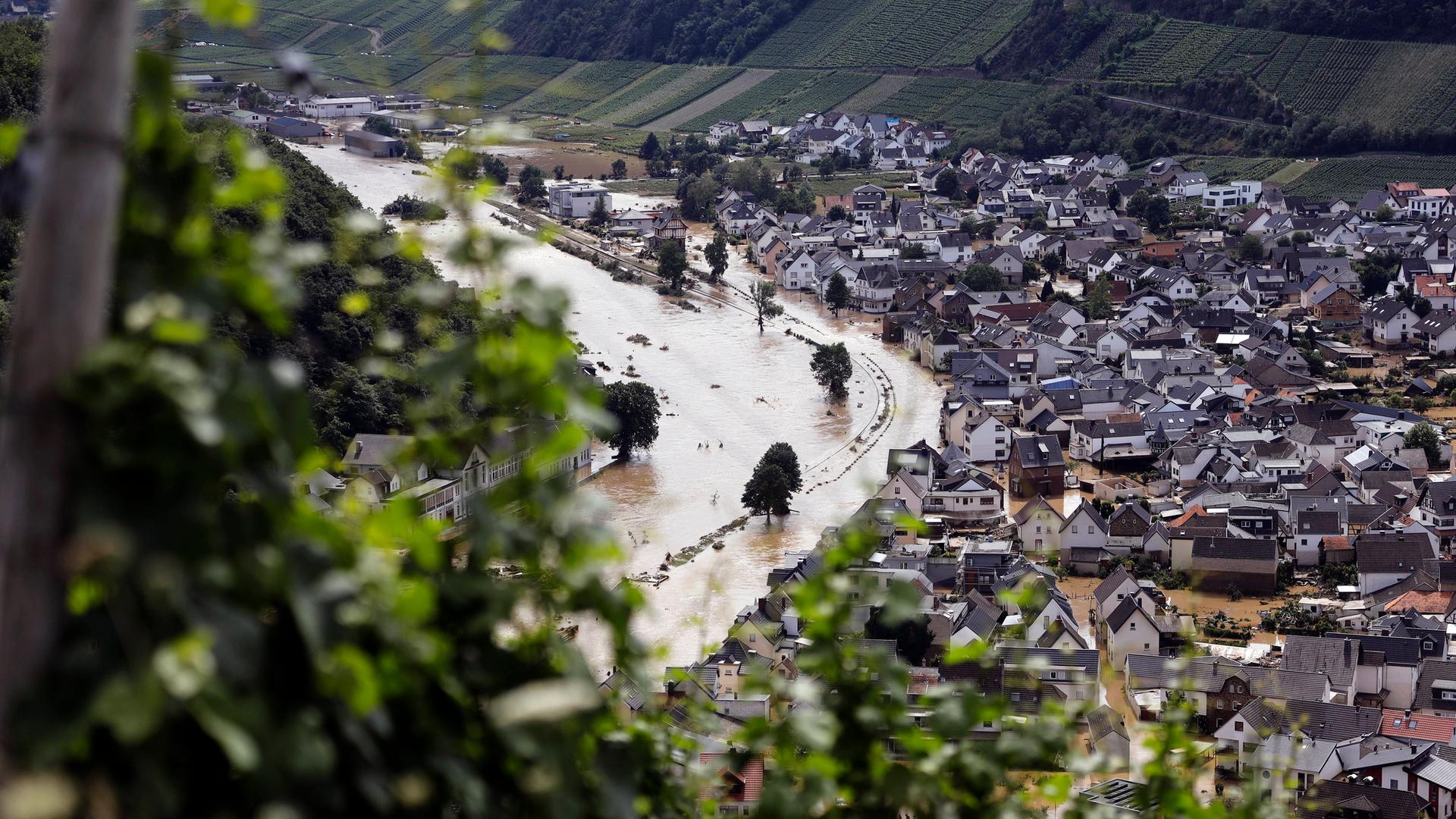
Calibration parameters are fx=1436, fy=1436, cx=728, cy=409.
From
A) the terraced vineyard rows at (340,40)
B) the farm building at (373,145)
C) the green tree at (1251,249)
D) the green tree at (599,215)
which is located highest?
the terraced vineyard rows at (340,40)

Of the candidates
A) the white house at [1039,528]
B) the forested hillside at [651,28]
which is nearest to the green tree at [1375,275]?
the white house at [1039,528]

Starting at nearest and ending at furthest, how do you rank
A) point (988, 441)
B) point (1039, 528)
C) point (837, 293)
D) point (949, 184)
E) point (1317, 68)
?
point (1039, 528) → point (988, 441) → point (837, 293) → point (949, 184) → point (1317, 68)

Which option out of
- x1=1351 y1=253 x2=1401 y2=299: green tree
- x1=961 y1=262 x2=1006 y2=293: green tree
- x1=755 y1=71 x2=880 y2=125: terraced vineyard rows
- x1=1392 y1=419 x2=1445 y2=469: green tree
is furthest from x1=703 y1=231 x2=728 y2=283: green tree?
x1=755 y1=71 x2=880 y2=125: terraced vineyard rows

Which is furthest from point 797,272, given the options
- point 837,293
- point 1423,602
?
point 1423,602

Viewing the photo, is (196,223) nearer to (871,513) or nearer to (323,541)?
(323,541)

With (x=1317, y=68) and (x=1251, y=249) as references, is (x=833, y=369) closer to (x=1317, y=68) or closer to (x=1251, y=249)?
(x=1251, y=249)

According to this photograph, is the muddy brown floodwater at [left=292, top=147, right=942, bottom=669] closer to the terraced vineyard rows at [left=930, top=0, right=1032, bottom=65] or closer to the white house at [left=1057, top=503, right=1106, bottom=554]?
the white house at [left=1057, top=503, right=1106, bottom=554]

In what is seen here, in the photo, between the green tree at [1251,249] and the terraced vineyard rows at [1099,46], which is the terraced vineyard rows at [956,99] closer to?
the terraced vineyard rows at [1099,46]
